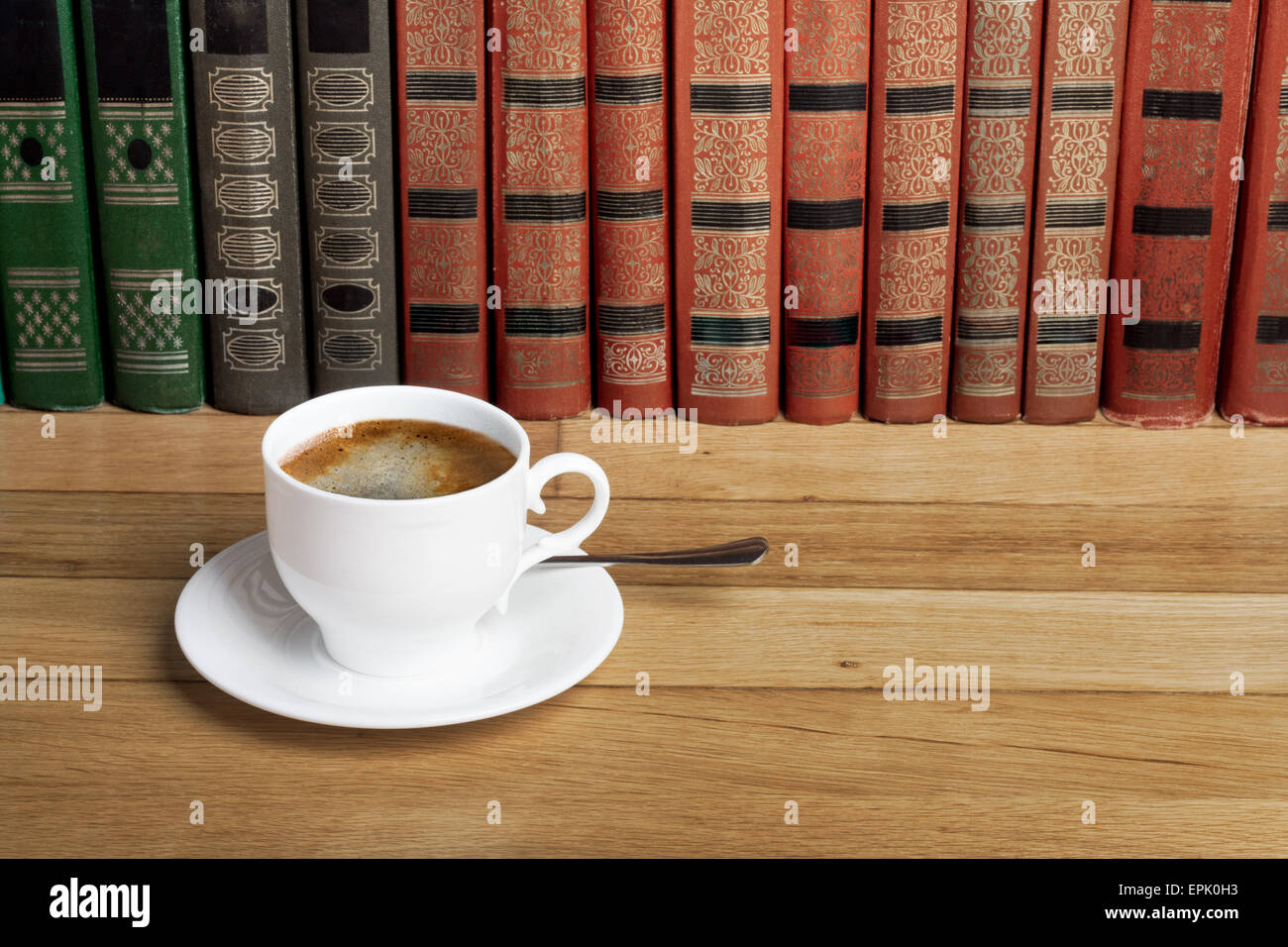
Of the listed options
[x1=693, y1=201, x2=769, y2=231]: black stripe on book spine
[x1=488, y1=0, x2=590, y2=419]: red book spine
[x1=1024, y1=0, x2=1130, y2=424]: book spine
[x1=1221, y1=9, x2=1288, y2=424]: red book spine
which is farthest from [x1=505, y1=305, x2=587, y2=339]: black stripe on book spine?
[x1=1221, y1=9, x2=1288, y2=424]: red book spine

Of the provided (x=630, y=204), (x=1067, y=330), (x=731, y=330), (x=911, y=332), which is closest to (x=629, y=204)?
(x=630, y=204)

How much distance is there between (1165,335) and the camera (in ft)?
3.18

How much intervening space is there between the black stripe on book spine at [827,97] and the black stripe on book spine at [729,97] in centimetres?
2

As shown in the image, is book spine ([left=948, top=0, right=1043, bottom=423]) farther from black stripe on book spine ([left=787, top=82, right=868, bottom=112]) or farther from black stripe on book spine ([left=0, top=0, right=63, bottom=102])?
black stripe on book spine ([left=0, top=0, right=63, bottom=102])

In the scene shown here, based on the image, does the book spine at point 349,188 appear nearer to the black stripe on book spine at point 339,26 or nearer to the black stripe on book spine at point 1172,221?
the black stripe on book spine at point 339,26

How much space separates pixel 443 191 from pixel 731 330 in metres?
0.22

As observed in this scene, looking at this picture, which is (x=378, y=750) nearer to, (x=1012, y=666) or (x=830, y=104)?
(x=1012, y=666)

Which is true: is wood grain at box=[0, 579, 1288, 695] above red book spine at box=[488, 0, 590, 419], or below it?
below

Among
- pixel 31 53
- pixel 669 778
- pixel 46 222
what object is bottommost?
pixel 669 778

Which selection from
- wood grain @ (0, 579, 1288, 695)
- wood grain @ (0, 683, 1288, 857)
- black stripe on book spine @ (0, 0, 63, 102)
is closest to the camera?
wood grain @ (0, 683, 1288, 857)

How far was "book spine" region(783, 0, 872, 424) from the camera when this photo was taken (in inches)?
35.4

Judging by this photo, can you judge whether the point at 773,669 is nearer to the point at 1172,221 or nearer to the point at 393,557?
the point at 393,557

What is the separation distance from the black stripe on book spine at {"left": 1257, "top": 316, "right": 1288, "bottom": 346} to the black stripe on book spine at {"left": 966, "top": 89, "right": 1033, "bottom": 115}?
230 mm

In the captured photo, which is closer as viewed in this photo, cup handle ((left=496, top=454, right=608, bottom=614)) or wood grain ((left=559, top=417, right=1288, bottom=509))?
cup handle ((left=496, top=454, right=608, bottom=614))
